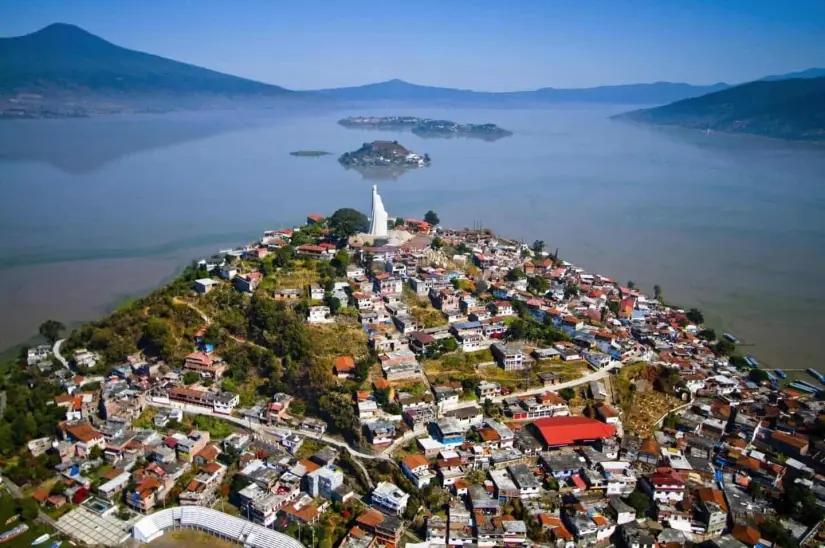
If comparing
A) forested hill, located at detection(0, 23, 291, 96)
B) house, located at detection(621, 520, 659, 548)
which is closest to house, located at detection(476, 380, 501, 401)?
house, located at detection(621, 520, 659, 548)

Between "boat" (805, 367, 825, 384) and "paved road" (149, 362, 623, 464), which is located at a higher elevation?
"paved road" (149, 362, 623, 464)

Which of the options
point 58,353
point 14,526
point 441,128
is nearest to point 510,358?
point 14,526

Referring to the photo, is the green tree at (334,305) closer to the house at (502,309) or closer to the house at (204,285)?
the house at (204,285)

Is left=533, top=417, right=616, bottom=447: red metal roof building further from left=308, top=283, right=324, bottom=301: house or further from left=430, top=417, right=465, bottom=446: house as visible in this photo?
left=308, top=283, right=324, bottom=301: house

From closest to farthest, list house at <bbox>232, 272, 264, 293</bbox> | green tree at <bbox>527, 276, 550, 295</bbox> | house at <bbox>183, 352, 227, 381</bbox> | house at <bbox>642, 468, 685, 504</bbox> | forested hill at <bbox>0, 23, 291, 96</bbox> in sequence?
house at <bbox>642, 468, 685, 504</bbox> → house at <bbox>183, 352, 227, 381</bbox> → house at <bbox>232, 272, 264, 293</bbox> → green tree at <bbox>527, 276, 550, 295</bbox> → forested hill at <bbox>0, 23, 291, 96</bbox>

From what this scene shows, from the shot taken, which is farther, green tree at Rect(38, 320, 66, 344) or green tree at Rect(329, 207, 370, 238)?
green tree at Rect(329, 207, 370, 238)

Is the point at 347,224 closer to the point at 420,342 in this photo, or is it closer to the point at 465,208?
the point at 420,342
